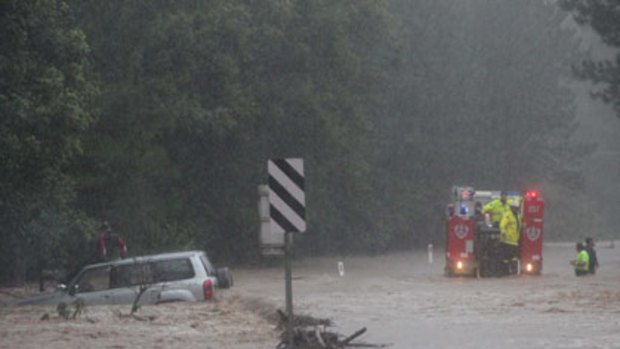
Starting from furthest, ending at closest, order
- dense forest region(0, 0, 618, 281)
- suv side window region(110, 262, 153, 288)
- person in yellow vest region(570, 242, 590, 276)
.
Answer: person in yellow vest region(570, 242, 590, 276) < dense forest region(0, 0, 618, 281) < suv side window region(110, 262, 153, 288)

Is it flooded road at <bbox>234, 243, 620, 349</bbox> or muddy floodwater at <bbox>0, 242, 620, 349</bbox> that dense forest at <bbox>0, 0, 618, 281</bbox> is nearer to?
muddy floodwater at <bbox>0, 242, 620, 349</bbox>

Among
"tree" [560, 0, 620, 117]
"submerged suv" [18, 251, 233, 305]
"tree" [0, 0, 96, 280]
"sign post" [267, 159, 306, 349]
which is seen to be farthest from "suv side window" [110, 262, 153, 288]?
"tree" [560, 0, 620, 117]

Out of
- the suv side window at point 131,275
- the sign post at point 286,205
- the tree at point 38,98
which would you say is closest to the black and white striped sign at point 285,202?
the sign post at point 286,205

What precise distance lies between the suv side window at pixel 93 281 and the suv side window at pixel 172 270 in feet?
3.17

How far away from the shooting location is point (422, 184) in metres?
66.7

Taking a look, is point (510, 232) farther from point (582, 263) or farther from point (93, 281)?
point (93, 281)

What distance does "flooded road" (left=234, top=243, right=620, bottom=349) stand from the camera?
691 inches

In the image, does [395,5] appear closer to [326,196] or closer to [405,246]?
[405,246]

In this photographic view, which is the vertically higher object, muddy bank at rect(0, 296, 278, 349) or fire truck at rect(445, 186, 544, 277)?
fire truck at rect(445, 186, 544, 277)

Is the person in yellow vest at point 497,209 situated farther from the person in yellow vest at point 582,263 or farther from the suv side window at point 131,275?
the suv side window at point 131,275

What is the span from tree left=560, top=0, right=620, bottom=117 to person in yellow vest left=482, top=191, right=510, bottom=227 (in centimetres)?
1011

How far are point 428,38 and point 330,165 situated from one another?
19844mm

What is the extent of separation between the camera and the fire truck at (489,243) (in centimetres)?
3241

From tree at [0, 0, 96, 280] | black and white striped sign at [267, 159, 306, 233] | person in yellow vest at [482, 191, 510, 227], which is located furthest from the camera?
person in yellow vest at [482, 191, 510, 227]
